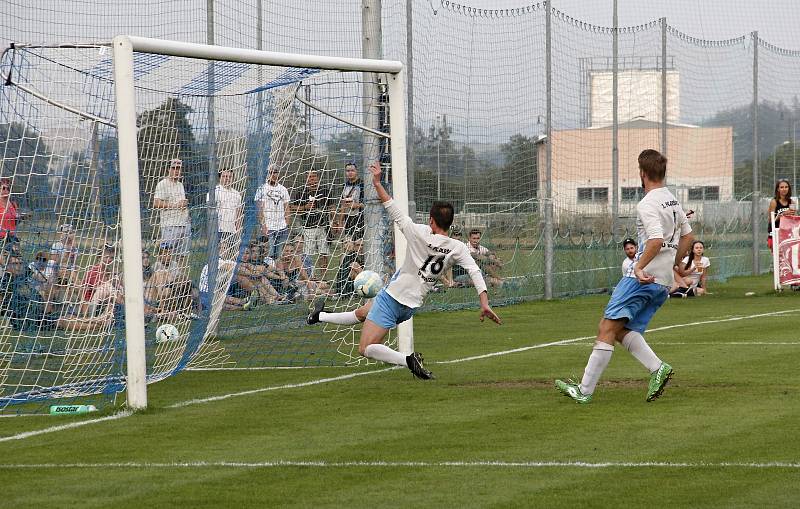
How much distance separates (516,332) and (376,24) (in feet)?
14.5

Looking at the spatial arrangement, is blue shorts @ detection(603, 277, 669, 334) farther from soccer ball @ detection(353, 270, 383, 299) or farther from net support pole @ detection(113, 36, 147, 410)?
soccer ball @ detection(353, 270, 383, 299)

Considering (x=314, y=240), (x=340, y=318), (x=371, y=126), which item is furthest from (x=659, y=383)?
(x=314, y=240)

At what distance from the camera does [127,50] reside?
35.0 feet

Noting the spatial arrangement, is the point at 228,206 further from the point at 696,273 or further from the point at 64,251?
the point at 696,273

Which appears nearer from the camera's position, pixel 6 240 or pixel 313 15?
pixel 6 240

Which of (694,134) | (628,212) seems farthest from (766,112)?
(628,212)

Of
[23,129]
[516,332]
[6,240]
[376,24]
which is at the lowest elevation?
[516,332]

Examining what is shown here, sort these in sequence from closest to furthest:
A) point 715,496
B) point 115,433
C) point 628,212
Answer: point 715,496, point 115,433, point 628,212

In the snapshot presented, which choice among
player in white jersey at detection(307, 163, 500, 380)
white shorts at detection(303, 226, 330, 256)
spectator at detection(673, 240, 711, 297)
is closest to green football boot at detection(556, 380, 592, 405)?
player in white jersey at detection(307, 163, 500, 380)

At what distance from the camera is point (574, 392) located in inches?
428

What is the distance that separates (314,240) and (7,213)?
372cm

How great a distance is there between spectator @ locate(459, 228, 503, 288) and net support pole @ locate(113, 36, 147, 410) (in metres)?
12.1

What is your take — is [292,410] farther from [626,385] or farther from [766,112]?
[766,112]

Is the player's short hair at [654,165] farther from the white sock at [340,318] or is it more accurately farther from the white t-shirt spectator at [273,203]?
the white t-shirt spectator at [273,203]
